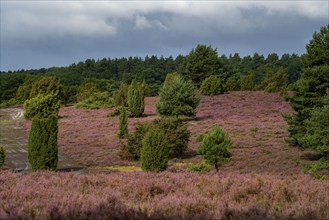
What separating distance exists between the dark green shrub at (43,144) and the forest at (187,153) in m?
0.06

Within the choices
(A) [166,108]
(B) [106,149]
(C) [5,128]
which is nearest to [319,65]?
(B) [106,149]

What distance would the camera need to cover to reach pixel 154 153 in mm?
21141

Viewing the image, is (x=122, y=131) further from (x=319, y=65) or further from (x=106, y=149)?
(x=319, y=65)

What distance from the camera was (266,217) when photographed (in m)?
5.49

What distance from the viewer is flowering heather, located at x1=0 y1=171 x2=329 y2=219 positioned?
18.3 ft

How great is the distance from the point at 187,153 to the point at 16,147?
17733 mm

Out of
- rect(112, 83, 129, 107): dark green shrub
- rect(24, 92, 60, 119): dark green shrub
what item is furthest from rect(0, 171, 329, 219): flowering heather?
rect(112, 83, 129, 107): dark green shrub

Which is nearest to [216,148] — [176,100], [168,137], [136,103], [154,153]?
[154,153]

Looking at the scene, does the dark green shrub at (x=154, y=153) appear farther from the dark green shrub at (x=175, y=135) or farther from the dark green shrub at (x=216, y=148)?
the dark green shrub at (x=175, y=135)

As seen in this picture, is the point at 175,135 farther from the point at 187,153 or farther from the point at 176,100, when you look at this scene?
the point at 176,100

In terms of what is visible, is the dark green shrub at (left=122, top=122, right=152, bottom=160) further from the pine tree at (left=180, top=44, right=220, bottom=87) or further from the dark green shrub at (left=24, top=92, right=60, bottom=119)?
the pine tree at (left=180, top=44, right=220, bottom=87)

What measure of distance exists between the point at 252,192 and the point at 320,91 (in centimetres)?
2296

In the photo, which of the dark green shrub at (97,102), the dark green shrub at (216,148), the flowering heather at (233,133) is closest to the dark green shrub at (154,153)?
the dark green shrub at (216,148)

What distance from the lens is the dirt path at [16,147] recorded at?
29.5m
